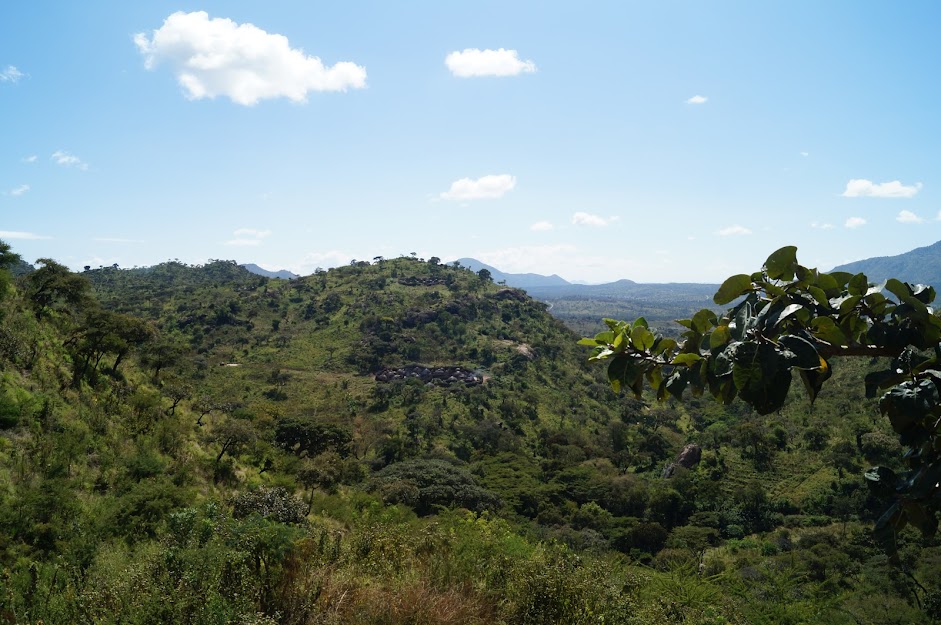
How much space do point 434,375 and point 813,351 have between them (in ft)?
210

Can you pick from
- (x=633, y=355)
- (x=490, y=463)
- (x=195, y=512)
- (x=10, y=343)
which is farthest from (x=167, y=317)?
(x=633, y=355)

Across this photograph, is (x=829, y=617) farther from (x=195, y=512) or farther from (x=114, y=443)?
(x=114, y=443)

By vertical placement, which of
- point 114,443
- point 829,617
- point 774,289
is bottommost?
point 829,617

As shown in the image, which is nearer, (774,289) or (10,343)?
(774,289)

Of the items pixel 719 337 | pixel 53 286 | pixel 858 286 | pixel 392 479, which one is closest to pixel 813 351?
pixel 719 337

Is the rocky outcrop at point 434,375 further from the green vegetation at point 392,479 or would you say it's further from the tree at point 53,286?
the tree at point 53,286

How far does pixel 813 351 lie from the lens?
158 centimetres

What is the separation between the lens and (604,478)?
1542 inches

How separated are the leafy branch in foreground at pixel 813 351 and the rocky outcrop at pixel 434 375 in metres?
60.0

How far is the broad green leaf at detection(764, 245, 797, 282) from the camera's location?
6.40 ft

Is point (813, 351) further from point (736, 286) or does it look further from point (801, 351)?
point (736, 286)

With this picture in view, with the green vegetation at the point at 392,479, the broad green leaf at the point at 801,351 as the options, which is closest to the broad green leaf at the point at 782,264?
the broad green leaf at the point at 801,351

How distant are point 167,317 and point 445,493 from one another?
197ft

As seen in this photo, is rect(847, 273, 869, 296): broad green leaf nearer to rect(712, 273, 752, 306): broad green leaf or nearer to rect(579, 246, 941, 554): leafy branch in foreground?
rect(579, 246, 941, 554): leafy branch in foreground
